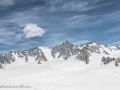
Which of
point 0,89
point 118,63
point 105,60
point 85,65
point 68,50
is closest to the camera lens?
point 0,89

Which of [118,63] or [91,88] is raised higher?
[118,63]

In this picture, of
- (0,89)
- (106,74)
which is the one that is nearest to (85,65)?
(106,74)

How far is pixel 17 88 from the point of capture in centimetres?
3053

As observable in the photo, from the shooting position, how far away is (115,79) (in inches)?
1355

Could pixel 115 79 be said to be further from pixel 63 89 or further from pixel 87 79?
pixel 63 89

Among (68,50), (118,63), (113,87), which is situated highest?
(68,50)

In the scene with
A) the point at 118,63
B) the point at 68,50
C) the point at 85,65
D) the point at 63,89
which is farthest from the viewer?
the point at 68,50

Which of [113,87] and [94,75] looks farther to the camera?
[94,75]

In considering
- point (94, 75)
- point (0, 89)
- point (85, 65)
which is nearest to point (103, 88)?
point (94, 75)

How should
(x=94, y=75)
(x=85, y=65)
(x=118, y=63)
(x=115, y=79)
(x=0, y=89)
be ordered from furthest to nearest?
(x=85, y=65) < (x=118, y=63) < (x=94, y=75) < (x=115, y=79) < (x=0, y=89)

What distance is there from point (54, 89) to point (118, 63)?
25026mm

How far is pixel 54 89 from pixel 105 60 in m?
31.5

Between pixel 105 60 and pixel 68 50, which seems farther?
pixel 68 50

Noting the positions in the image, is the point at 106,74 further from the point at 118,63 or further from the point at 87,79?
the point at 118,63
